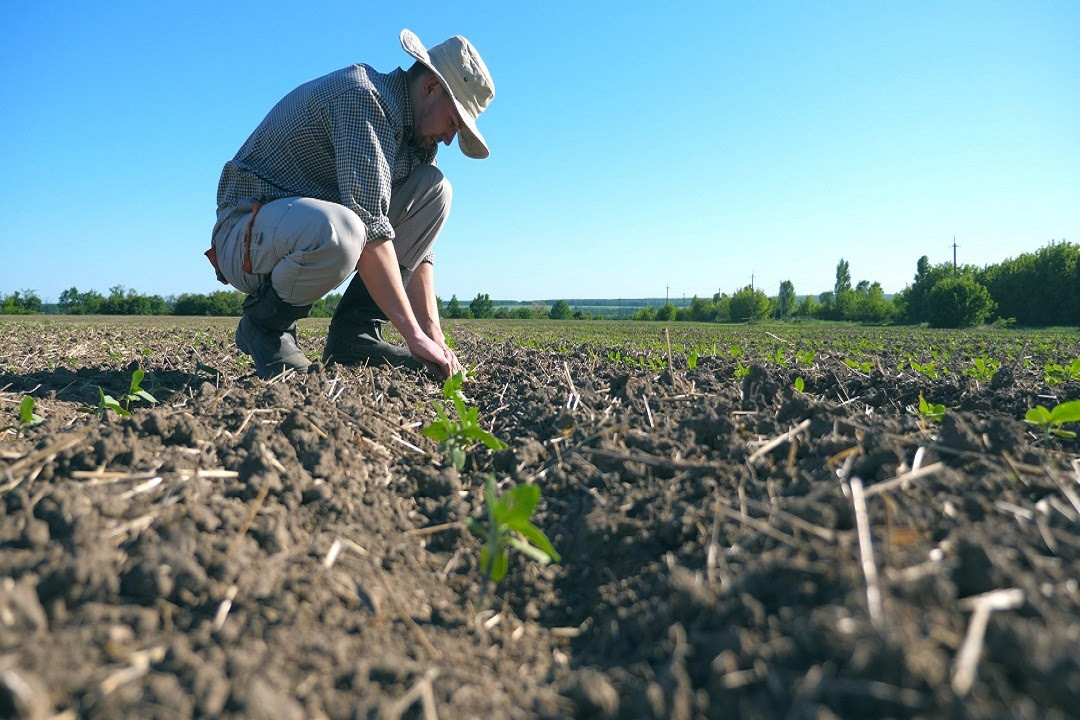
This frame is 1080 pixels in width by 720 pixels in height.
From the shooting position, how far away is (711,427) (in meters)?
2.17

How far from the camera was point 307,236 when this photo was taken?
3254 millimetres

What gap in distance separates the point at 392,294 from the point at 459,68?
1.24m

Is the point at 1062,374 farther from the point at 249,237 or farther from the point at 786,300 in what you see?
the point at 786,300

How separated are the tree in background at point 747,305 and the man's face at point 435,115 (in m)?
55.3

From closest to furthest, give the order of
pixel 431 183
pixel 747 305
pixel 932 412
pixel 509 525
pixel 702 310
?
pixel 509 525
pixel 932 412
pixel 431 183
pixel 747 305
pixel 702 310

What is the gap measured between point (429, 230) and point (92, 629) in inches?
130

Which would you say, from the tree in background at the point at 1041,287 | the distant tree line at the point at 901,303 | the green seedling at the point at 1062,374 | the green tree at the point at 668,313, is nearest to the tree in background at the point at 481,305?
the distant tree line at the point at 901,303

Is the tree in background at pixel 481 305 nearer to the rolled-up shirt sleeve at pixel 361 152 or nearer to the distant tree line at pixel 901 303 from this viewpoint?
the distant tree line at pixel 901 303

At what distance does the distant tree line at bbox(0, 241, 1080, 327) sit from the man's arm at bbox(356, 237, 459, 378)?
68.5 ft

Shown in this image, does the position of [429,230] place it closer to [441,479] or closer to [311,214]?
[311,214]

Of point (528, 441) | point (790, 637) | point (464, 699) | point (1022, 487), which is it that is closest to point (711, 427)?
point (528, 441)

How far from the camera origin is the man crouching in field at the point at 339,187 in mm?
3230

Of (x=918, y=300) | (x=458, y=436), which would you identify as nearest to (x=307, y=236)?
(x=458, y=436)

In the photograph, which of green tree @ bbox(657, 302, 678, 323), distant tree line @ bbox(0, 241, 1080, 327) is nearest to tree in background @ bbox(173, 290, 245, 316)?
distant tree line @ bbox(0, 241, 1080, 327)
